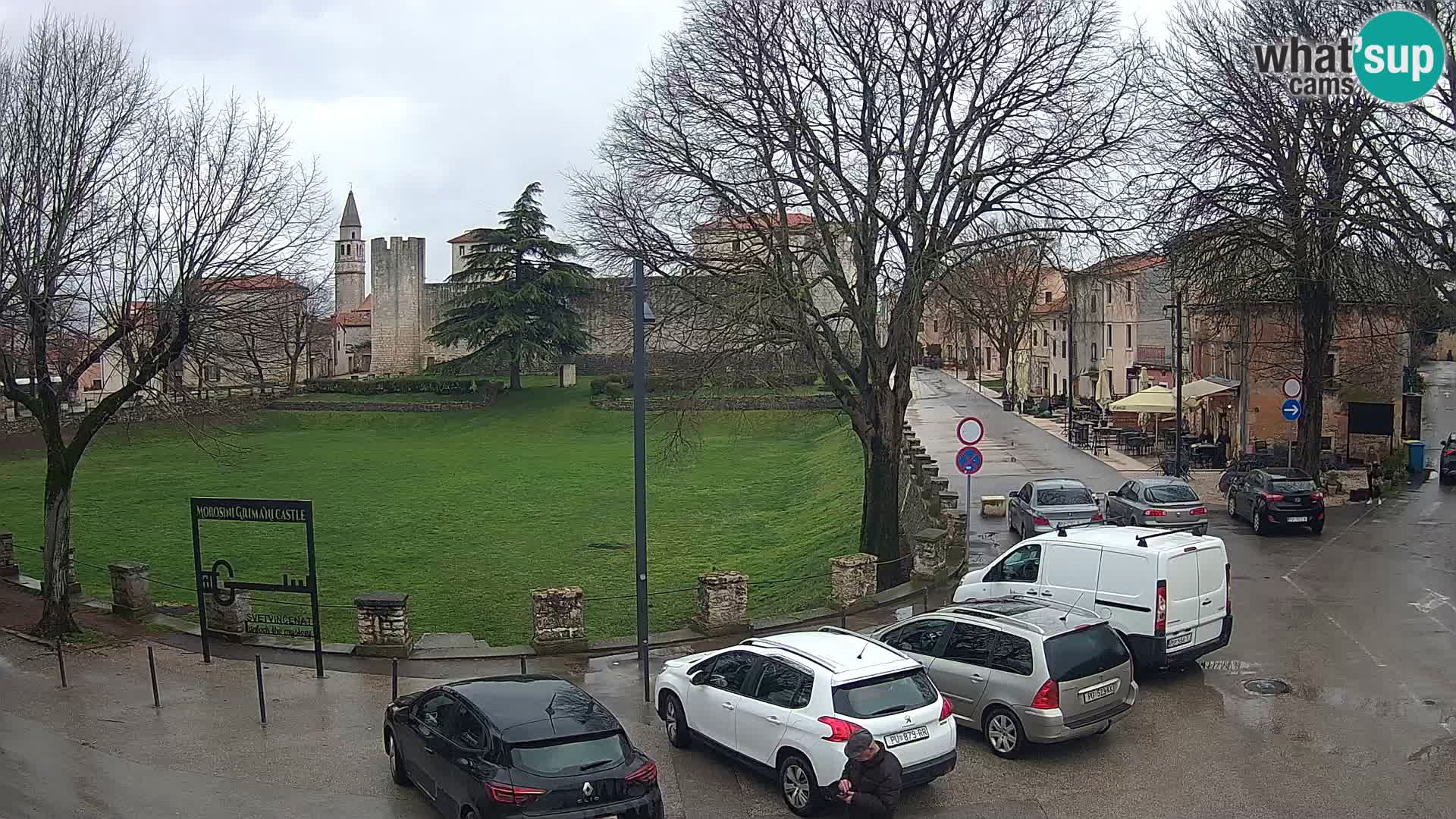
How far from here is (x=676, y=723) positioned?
11961 mm

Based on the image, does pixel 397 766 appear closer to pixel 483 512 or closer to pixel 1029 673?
pixel 1029 673

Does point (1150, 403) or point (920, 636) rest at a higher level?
point (1150, 403)

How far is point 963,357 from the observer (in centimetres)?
10925

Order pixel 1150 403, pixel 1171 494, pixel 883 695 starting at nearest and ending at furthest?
1. pixel 883 695
2. pixel 1171 494
3. pixel 1150 403

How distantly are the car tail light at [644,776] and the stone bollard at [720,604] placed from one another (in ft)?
24.9

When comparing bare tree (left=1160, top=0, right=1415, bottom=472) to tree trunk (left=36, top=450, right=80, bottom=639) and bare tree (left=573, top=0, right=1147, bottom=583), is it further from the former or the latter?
tree trunk (left=36, top=450, right=80, bottom=639)

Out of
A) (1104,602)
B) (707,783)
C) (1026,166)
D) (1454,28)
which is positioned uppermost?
(1454,28)

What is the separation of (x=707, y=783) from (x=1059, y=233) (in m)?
14.3

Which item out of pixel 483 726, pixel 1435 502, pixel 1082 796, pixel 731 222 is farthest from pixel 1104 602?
pixel 1435 502

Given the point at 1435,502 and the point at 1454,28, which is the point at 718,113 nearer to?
the point at 1454,28

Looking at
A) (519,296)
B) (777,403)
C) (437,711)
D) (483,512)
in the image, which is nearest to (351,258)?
(519,296)

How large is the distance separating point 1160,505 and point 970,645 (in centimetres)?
1373

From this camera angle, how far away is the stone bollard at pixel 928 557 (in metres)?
20.1

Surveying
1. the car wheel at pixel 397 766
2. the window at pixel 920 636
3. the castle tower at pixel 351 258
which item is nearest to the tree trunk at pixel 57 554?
the car wheel at pixel 397 766
